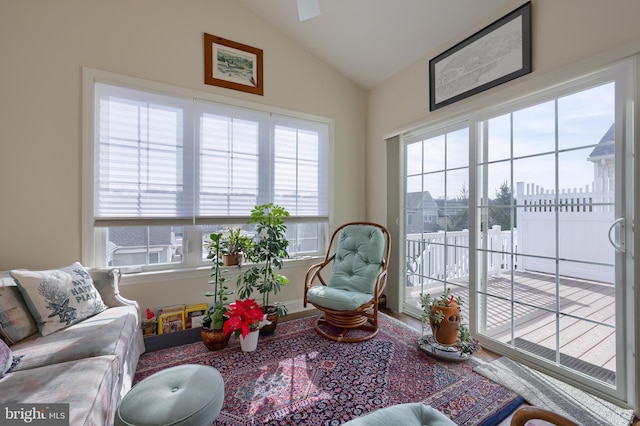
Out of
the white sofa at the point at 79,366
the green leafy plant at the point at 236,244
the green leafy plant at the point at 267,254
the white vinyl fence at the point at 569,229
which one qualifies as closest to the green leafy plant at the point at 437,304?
the white vinyl fence at the point at 569,229

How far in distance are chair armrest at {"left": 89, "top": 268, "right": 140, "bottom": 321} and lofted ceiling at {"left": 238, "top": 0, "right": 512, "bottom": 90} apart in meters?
2.95

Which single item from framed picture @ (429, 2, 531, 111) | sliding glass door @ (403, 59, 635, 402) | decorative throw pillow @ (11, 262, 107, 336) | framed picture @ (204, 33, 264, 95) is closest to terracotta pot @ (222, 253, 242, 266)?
decorative throw pillow @ (11, 262, 107, 336)

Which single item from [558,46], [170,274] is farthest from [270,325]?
[558,46]

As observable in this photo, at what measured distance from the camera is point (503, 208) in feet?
7.38

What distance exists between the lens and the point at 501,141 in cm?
228

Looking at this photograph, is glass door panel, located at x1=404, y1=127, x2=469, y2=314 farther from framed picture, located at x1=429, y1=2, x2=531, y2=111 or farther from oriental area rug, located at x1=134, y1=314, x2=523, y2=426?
oriental area rug, located at x1=134, y1=314, x2=523, y2=426

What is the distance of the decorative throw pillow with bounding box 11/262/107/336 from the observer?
1603 mm

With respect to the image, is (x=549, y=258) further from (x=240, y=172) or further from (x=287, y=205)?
(x=240, y=172)

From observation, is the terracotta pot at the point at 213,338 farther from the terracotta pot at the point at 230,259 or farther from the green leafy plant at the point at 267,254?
the terracotta pot at the point at 230,259

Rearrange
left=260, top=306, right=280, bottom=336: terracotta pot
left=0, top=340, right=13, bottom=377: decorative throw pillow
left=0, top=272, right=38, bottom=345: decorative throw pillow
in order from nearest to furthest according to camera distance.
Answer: left=0, top=340, right=13, bottom=377: decorative throw pillow
left=0, top=272, right=38, bottom=345: decorative throw pillow
left=260, top=306, right=280, bottom=336: terracotta pot

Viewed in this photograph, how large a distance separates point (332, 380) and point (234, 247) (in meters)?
1.51

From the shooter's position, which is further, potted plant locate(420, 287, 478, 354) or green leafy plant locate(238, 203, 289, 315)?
green leafy plant locate(238, 203, 289, 315)

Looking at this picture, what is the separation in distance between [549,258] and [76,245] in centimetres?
374

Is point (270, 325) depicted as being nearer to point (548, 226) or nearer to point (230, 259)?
point (230, 259)
